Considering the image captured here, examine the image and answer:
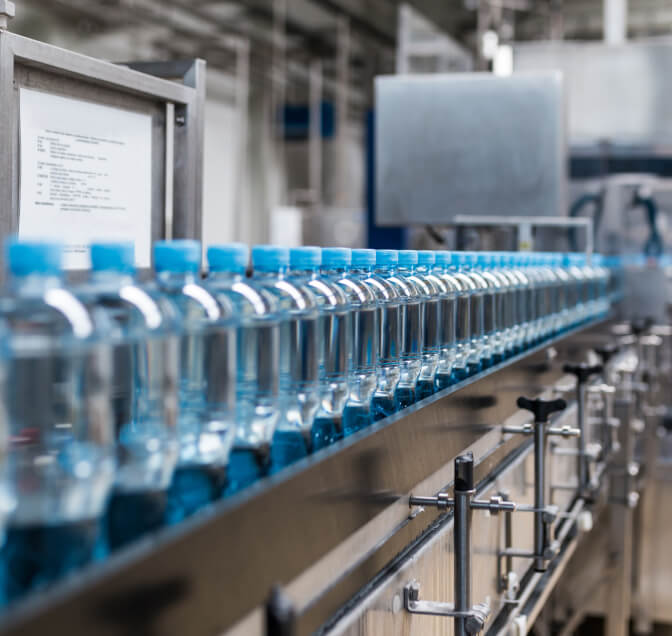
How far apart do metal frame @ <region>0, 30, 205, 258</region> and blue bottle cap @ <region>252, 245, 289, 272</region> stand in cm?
90

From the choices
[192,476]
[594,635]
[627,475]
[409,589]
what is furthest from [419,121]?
[192,476]

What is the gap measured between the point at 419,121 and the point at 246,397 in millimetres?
3103

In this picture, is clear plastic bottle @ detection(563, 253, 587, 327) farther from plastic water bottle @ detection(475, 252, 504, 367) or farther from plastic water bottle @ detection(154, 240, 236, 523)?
plastic water bottle @ detection(154, 240, 236, 523)

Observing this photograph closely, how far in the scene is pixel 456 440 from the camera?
1594 millimetres

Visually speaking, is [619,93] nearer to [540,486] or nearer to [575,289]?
[575,289]

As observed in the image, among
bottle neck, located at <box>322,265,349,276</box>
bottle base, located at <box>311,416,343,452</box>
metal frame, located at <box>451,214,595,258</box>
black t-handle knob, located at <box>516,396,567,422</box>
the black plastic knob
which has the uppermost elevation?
metal frame, located at <box>451,214,595,258</box>

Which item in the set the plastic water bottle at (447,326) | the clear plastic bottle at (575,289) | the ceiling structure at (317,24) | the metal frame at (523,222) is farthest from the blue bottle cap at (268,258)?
the ceiling structure at (317,24)

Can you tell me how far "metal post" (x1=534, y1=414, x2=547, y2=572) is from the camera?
6.35 feet

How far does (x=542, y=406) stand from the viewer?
6.22 feet

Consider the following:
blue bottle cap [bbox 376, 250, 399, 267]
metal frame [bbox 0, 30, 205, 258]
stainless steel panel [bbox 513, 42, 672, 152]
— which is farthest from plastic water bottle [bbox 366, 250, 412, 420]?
stainless steel panel [bbox 513, 42, 672, 152]

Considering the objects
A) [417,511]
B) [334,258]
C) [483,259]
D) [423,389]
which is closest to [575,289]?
[483,259]

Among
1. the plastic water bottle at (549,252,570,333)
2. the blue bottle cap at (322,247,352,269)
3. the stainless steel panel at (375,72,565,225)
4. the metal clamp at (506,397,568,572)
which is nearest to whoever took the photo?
the blue bottle cap at (322,247,352,269)

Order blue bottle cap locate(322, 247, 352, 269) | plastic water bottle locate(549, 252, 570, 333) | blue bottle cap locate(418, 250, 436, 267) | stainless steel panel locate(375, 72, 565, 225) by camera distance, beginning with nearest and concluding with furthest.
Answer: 1. blue bottle cap locate(322, 247, 352, 269)
2. blue bottle cap locate(418, 250, 436, 267)
3. plastic water bottle locate(549, 252, 570, 333)
4. stainless steel panel locate(375, 72, 565, 225)

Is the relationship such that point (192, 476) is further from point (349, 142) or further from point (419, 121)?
point (349, 142)
